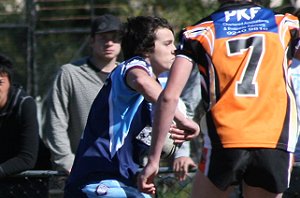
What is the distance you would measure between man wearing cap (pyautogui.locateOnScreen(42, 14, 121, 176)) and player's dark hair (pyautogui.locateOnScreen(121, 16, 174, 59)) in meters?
2.00

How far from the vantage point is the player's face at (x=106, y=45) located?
744cm

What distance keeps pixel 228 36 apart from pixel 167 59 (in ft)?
2.39

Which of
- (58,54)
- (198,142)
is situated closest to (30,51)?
(58,54)

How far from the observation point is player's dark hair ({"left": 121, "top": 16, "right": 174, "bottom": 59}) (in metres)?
5.31

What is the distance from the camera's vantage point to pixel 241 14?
16.0 feet

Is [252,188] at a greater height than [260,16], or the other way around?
[260,16]

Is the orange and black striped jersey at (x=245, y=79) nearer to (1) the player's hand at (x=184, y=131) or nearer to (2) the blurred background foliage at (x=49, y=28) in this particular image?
(1) the player's hand at (x=184, y=131)

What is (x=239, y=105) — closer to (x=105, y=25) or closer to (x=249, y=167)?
(x=249, y=167)

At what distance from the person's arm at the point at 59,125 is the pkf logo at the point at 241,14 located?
8.14 ft

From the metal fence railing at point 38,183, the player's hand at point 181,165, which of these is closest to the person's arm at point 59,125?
the metal fence railing at point 38,183

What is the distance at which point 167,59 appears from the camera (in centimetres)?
548

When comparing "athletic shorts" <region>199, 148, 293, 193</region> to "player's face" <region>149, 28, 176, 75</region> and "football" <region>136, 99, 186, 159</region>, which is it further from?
"player's face" <region>149, 28, 176, 75</region>

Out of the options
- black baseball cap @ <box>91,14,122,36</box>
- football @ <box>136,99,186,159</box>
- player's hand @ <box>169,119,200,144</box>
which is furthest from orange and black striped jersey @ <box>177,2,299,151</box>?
black baseball cap @ <box>91,14,122,36</box>

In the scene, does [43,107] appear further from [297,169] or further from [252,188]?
[252,188]
